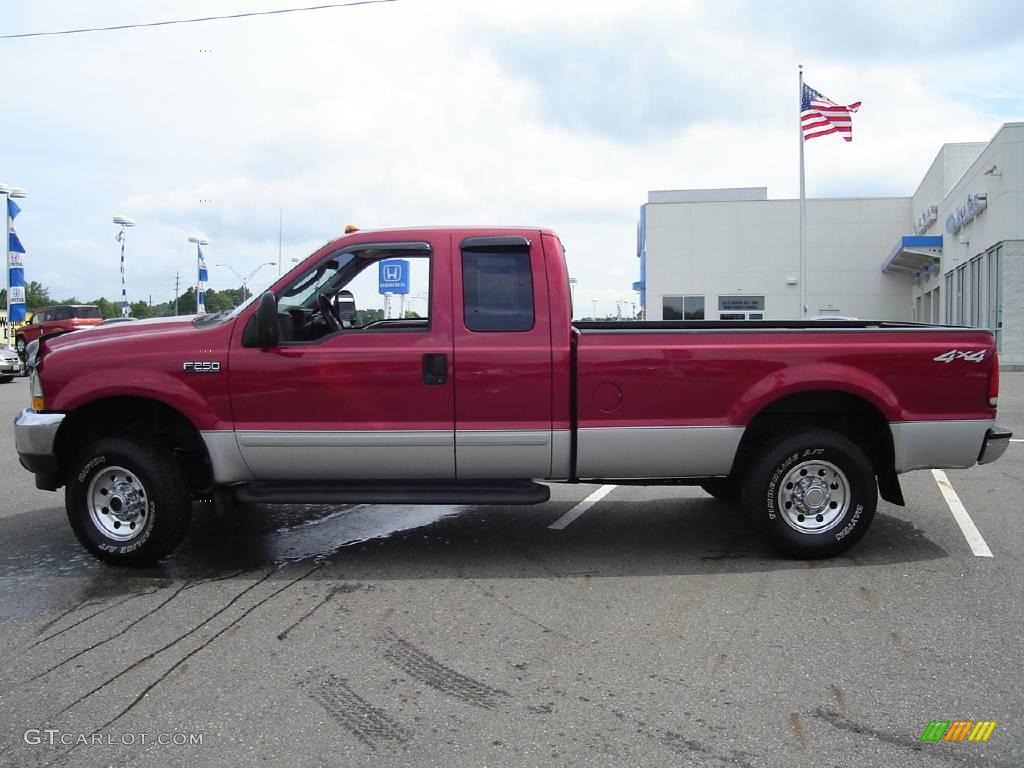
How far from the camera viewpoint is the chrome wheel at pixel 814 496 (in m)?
5.49

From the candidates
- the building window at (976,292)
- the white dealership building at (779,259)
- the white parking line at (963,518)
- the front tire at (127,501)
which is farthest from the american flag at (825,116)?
the front tire at (127,501)

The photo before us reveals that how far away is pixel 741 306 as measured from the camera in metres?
41.8

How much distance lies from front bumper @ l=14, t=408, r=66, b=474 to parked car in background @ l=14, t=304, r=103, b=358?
2609 centimetres

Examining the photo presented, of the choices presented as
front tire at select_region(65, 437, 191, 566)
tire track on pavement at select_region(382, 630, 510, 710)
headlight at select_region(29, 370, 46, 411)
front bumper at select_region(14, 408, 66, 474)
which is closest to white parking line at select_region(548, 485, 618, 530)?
tire track on pavement at select_region(382, 630, 510, 710)

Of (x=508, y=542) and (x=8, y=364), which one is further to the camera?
(x=8, y=364)

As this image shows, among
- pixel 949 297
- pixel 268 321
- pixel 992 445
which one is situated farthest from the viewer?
pixel 949 297

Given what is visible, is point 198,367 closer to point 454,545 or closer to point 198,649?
point 198,649

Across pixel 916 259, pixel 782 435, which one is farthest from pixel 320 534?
pixel 916 259

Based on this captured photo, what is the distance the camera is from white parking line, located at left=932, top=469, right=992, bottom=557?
5.80 m

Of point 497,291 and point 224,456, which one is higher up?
point 497,291

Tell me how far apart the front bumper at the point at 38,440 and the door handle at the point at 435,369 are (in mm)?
2294

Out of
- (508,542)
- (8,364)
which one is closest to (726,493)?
(508,542)

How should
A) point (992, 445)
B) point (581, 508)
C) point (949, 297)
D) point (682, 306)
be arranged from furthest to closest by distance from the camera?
point (682, 306)
point (949, 297)
point (581, 508)
point (992, 445)

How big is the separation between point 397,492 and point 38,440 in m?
2.26
